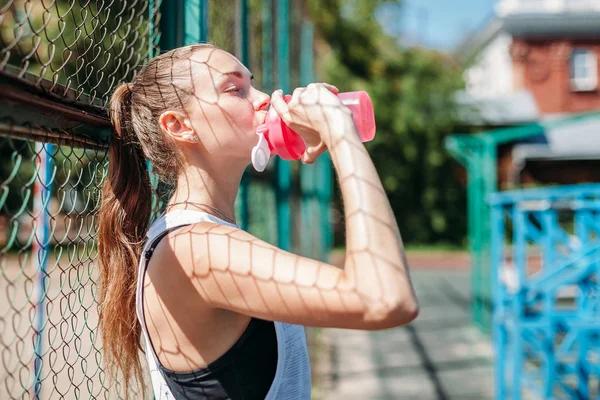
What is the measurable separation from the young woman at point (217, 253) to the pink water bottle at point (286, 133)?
0.12ft

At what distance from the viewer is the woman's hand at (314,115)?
122cm

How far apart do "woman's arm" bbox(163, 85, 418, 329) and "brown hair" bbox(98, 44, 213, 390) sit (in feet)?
0.89

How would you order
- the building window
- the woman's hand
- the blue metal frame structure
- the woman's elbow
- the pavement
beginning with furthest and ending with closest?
1. the building window
2. the pavement
3. the blue metal frame structure
4. the woman's hand
5. the woman's elbow

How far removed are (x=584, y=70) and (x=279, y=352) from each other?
24357 millimetres

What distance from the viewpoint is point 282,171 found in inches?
198

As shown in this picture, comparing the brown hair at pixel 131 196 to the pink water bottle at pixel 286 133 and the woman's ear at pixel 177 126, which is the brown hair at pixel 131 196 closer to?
the woman's ear at pixel 177 126

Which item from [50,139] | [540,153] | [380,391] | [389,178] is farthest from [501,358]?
[540,153]

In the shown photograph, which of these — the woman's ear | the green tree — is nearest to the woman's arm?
the woman's ear

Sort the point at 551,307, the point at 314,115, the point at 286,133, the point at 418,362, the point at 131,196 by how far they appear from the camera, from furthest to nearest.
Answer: the point at 418,362
the point at 551,307
the point at 131,196
the point at 286,133
the point at 314,115

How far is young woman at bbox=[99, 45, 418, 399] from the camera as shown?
1.11 metres

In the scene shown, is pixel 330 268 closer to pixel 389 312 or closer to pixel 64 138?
pixel 389 312

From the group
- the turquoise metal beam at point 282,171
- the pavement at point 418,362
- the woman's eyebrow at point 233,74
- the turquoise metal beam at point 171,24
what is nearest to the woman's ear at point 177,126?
the woman's eyebrow at point 233,74

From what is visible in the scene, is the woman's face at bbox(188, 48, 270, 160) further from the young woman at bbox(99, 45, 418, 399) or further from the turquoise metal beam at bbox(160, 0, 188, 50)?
the turquoise metal beam at bbox(160, 0, 188, 50)

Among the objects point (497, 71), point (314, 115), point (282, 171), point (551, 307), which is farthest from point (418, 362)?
point (497, 71)
